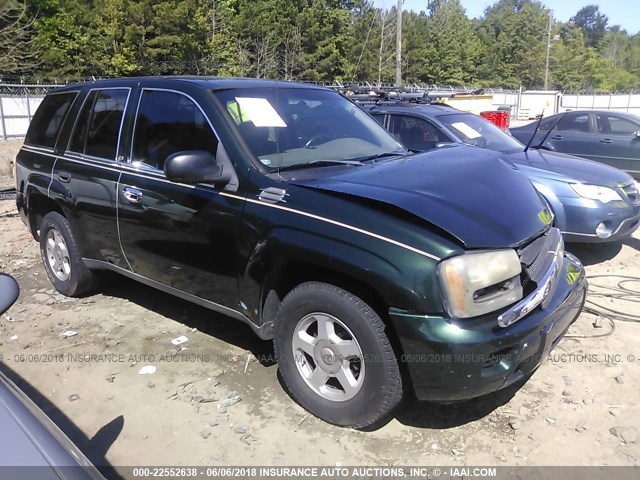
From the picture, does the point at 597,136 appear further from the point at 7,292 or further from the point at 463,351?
the point at 7,292

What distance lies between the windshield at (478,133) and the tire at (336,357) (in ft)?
14.0

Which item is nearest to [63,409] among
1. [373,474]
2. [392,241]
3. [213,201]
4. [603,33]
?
[213,201]

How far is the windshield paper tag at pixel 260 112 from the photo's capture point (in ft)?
11.8

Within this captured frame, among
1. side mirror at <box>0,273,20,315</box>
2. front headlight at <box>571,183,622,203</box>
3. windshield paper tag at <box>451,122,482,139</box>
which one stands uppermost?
windshield paper tag at <box>451,122,482,139</box>

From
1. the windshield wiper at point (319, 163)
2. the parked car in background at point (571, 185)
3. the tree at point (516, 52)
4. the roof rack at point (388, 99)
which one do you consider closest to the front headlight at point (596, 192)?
the parked car in background at point (571, 185)

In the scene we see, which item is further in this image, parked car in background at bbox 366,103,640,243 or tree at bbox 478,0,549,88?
tree at bbox 478,0,549,88

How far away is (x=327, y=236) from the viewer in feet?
9.58

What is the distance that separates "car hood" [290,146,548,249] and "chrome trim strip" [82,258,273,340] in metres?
0.94

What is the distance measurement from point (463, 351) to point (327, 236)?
0.89m

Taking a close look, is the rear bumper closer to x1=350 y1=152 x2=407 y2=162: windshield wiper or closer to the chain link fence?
x1=350 y1=152 x2=407 y2=162: windshield wiper

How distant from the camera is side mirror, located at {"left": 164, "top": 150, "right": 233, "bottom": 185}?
3207 mm

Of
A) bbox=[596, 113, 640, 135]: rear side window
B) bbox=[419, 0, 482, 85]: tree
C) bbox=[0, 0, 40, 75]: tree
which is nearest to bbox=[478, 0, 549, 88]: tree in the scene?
bbox=[419, 0, 482, 85]: tree

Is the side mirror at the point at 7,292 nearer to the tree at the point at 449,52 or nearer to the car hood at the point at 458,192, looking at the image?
the car hood at the point at 458,192

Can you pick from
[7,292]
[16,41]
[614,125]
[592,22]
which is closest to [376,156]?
[7,292]
